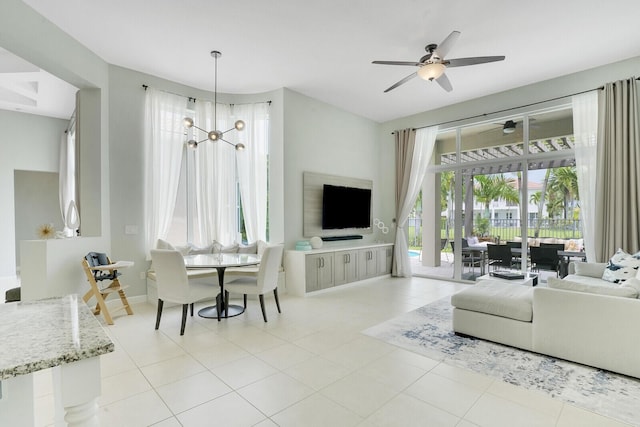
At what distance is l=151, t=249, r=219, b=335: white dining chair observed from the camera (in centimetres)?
335

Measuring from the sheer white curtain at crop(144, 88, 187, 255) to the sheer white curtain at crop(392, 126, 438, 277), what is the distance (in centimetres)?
430

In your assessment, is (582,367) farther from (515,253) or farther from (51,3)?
(51,3)

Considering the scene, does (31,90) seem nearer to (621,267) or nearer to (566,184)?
(566,184)

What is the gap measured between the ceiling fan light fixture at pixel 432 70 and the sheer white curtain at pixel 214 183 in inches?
132

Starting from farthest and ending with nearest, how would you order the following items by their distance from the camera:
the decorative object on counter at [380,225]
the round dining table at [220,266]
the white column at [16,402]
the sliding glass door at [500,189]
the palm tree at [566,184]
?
the decorative object on counter at [380,225] < the sliding glass door at [500,189] < the palm tree at [566,184] < the round dining table at [220,266] < the white column at [16,402]

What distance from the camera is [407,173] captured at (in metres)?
6.42

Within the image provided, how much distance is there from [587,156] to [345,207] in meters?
3.86

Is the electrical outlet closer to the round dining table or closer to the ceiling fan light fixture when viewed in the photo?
the round dining table

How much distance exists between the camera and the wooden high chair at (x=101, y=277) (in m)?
3.70

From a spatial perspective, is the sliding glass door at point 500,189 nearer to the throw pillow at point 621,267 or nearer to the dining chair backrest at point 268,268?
the throw pillow at point 621,267

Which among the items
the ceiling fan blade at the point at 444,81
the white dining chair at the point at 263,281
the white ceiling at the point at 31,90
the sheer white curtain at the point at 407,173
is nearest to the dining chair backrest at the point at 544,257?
the sheer white curtain at the point at 407,173

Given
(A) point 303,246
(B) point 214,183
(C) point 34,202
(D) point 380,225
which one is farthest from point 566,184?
(C) point 34,202

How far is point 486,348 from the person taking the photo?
3014 mm

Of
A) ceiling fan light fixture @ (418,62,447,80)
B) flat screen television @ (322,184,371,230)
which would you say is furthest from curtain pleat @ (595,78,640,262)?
flat screen television @ (322,184,371,230)
